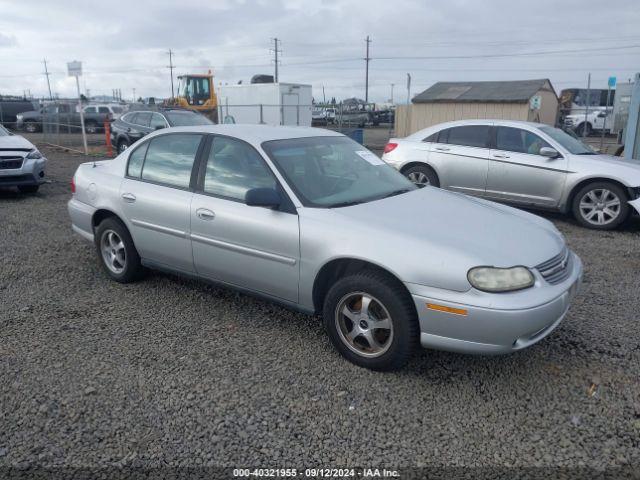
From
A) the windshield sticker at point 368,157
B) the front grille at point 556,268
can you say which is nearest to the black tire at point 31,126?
the windshield sticker at point 368,157

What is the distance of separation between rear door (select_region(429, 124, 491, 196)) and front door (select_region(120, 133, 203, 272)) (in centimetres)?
506

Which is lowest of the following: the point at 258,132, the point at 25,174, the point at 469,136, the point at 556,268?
the point at 25,174

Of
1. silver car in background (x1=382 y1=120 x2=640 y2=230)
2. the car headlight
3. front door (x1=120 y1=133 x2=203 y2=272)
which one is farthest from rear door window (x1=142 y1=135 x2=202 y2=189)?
silver car in background (x1=382 y1=120 x2=640 y2=230)

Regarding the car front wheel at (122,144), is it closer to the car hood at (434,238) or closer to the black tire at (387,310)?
the car hood at (434,238)

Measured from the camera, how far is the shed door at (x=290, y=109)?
Result: 24.2 m

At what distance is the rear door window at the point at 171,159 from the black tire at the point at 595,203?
18.3ft

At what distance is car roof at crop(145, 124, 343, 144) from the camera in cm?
428

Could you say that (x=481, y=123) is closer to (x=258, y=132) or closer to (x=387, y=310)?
(x=258, y=132)

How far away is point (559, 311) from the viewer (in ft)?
10.9

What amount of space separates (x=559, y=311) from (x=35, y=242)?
6.05 meters

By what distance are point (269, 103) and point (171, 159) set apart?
21.0 m

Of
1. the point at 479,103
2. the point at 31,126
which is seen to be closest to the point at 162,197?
the point at 479,103

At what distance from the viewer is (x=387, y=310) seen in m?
3.32

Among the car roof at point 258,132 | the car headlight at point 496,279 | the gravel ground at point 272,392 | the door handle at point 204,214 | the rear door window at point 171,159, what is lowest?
the gravel ground at point 272,392
